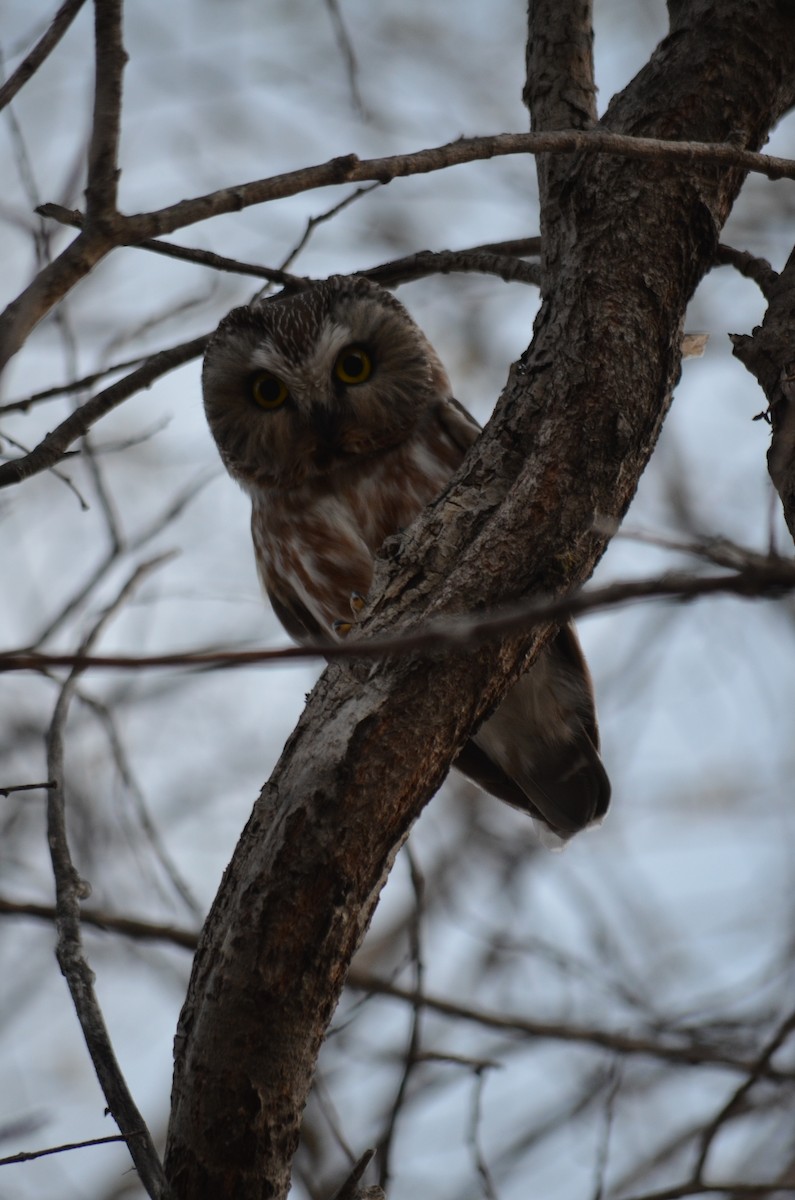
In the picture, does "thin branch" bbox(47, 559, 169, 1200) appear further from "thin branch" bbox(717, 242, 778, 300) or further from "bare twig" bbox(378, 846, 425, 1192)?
"thin branch" bbox(717, 242, 778, 300)

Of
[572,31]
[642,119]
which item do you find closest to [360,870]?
[642,119]

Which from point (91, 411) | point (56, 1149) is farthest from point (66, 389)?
point (56, 1149)

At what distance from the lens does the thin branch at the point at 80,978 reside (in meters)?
2.11

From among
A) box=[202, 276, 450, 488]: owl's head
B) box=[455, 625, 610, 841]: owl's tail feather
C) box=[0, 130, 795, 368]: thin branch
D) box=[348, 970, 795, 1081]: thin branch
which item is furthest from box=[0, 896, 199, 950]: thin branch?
box=[0, 130, 795, 368]: thin branch

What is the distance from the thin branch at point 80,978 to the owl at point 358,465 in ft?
5.69

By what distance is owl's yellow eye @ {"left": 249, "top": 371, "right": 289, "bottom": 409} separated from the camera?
4.85m

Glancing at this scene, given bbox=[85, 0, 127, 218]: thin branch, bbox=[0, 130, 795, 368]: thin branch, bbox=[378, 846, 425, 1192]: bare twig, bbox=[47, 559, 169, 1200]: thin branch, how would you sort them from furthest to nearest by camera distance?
1. bbox=[378, 846, 425, 1192]: bare twig
2. bbox=[47, 559, 169, 1200]: thin branch
3. bbox=[85, 0, 127, 218]: thin branch
4. bbox=[0, 130, 795, 368]: thin branch

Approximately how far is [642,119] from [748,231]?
6501mm

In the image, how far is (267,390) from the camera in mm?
4902

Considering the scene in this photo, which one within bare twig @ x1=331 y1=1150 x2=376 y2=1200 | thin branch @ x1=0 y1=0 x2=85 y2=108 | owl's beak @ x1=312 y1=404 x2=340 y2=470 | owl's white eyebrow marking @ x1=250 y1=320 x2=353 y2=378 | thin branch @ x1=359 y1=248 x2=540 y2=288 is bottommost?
bare twig @ x1=331 y1=1150 x2=376 y2=1200

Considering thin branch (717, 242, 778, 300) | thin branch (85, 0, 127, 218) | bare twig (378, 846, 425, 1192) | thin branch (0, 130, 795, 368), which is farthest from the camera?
bare twig (378, 846, 425, 1192)

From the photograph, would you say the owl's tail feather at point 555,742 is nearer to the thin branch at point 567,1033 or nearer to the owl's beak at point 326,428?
the thin branch at point 567,1033

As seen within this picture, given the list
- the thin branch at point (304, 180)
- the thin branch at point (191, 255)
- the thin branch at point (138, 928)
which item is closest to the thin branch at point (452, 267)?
the thin branch at point (191, 255)

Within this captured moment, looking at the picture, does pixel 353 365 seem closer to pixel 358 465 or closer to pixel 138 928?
pixel 358 465
